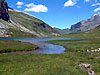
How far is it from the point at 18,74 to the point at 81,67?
1344 cm

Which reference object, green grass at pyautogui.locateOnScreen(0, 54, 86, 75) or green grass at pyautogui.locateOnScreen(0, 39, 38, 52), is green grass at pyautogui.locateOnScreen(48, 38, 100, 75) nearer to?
green grass at pyautogui.locateOnScreen(0, 54, 86, 75)

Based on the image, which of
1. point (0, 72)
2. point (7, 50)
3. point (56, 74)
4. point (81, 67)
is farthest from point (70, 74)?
point (7, 50)

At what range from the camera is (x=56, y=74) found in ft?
66.6

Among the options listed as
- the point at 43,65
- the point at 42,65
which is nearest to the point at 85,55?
the point at 43,65

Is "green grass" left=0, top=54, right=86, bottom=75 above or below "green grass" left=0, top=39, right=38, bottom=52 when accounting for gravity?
below

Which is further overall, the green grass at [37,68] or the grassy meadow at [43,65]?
the grassy meadow at [43,65]

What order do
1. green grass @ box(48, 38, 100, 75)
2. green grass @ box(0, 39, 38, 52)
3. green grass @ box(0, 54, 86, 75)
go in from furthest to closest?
green grass @ box(0, 39, 38, 52) < green grass @ box(48, 38, 100, 75) < green grass @ box(0, 54, 86, 75)

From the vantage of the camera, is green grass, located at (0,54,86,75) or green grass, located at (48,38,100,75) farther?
green grass, located at (48,38,100,75)

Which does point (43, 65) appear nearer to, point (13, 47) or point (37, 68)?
point (37, 68)

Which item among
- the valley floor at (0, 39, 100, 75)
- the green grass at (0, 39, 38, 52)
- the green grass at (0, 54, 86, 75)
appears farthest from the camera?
the green grass at (0, 39, 38, 52)

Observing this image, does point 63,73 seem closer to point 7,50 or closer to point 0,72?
point 0,72

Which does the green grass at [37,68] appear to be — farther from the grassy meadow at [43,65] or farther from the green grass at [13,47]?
the green grass at [13,47]

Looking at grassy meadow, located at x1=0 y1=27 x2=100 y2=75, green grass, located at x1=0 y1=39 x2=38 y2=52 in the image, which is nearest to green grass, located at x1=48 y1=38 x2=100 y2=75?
grassy meadow, located at x1=0 y1=27 x2=100 y2=75

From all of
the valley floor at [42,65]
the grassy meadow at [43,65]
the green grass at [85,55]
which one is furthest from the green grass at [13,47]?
the green grass at [85,55]
